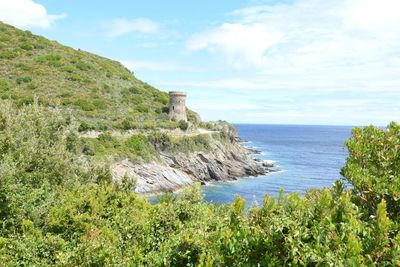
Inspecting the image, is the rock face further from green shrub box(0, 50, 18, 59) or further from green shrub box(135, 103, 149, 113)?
green shrub box(0, 50, 18, 59)

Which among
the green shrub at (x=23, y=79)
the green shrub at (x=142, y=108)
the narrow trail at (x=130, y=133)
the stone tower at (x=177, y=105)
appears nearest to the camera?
the narrow trail at (x=130, y=133)

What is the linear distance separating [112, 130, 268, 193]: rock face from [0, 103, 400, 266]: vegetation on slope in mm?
28474

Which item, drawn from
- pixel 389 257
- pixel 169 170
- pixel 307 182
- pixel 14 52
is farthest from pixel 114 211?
pixel 14 52

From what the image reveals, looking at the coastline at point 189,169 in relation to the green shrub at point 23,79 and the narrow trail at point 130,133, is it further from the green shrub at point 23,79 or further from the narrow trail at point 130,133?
the green shrub at point 23,79

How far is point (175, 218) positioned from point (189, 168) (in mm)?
53718

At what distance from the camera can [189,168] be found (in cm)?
6706

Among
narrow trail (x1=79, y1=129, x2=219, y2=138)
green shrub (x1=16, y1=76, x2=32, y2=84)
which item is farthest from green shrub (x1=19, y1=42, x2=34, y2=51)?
narrow trail (x1=79, y1=129, x2=219, y2=138)

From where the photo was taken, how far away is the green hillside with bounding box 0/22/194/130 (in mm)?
65688

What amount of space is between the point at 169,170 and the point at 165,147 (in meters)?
6.55

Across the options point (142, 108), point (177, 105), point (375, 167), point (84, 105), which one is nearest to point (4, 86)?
point (84, 105)

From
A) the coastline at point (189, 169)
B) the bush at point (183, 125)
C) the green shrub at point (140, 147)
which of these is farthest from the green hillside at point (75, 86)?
the coastline at point (189, 169)

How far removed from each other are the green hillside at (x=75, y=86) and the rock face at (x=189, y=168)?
A: 9.01 metres

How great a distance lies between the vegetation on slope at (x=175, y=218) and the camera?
6.13 metres

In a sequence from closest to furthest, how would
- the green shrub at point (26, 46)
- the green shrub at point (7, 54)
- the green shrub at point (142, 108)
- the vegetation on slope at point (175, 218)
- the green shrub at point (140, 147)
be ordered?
the vegetation on slope at point (175, 218), the green shrub at point (140, 147), the green shrub at point (7, 54), the green shrub at point (142, 108), the green shrub at point (26, 46)
